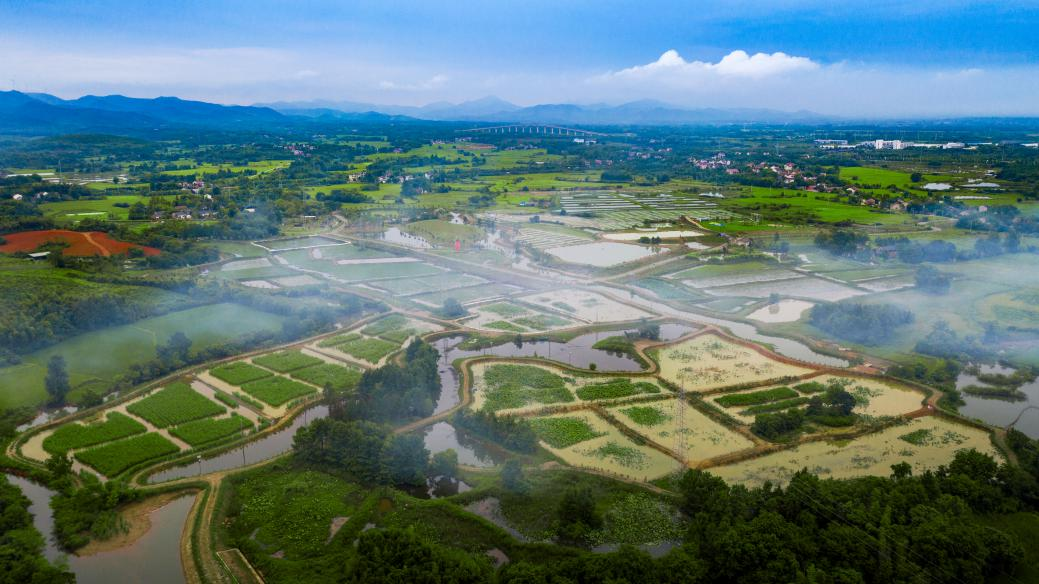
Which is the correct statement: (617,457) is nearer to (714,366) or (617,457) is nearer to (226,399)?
(714,366)

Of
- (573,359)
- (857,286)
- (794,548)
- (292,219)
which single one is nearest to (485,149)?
(292,219)

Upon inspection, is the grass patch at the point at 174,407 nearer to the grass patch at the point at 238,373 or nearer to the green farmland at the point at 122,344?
the grass patch at the point at 238,373

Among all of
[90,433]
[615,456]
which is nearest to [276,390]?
[90,433]

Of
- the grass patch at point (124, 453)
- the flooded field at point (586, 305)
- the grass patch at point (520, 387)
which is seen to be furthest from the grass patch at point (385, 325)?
the grass patch at point (124, 453)

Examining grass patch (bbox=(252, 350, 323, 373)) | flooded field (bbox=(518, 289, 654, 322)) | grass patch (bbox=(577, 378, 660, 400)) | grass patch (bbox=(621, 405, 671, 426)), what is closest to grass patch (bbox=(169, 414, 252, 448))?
grass patch (bbox=(252, 350, 323, 373))

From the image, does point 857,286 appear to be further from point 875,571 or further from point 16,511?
point 16,511

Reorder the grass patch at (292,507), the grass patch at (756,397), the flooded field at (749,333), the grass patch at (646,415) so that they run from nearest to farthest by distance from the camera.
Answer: the grass patch at (292,507) → the grass patch at (646,415) → the grass patch at (756,397) → the flooded field at (749,333)
